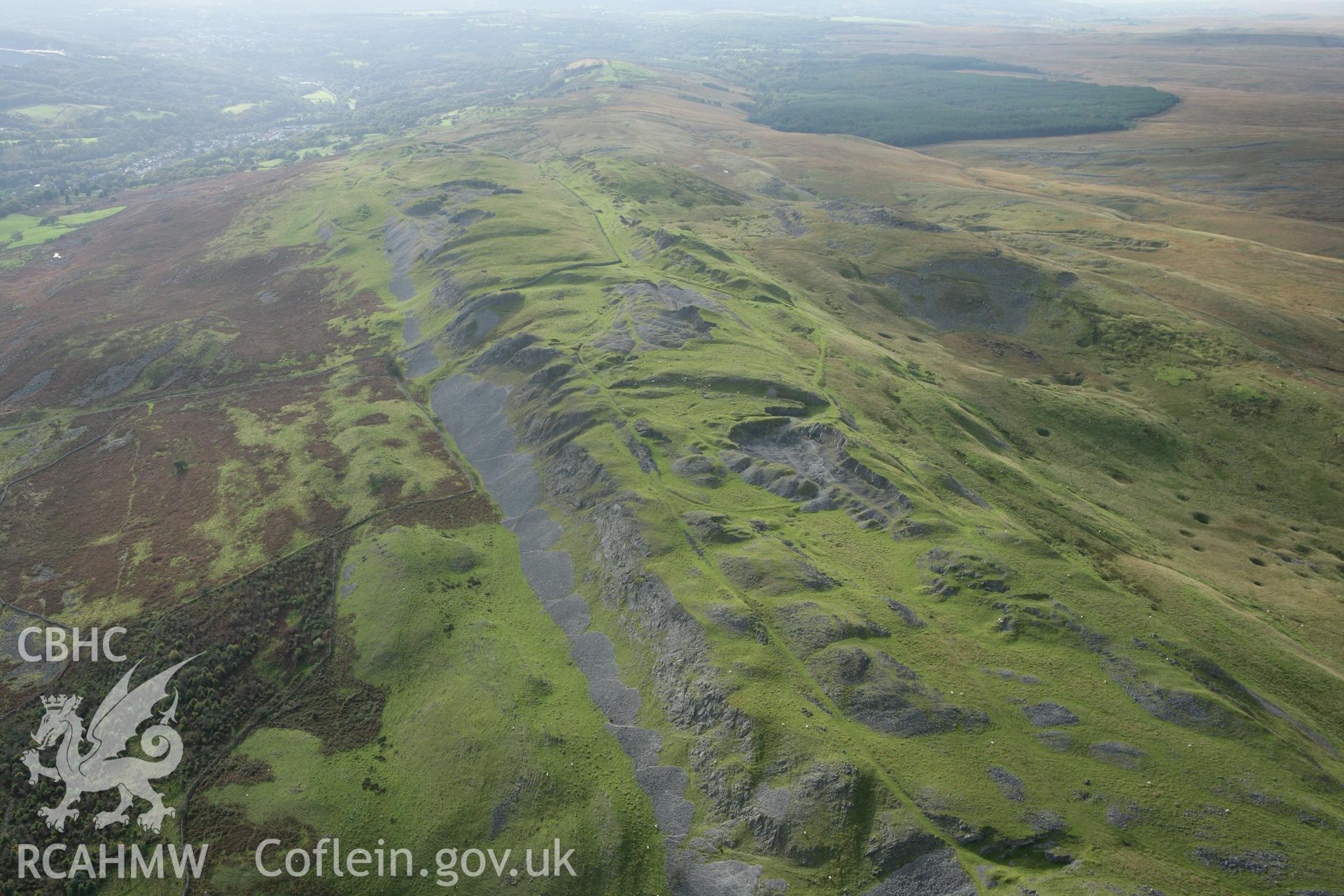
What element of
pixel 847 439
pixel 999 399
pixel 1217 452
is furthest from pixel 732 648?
pixel 1217 452

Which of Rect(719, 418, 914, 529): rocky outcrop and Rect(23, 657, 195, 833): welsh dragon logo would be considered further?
Rect(719, 418, 914, 529): rocky outcrop

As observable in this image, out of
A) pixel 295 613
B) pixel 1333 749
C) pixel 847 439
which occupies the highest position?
pixel 847 439

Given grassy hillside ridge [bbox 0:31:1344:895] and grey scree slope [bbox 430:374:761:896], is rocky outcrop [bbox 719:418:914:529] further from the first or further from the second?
grey scree slope [bbox 430:374:761:896]

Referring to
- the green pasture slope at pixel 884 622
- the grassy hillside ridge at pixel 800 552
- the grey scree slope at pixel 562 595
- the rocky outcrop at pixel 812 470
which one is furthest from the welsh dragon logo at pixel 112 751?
the rocky outcrop at pixel 812 470

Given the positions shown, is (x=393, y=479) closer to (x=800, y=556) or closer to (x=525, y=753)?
(x=525, y=753)

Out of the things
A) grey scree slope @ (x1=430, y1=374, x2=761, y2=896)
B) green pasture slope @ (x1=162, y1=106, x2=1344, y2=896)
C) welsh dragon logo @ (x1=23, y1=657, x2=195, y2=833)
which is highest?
green pasture slope @ (x1=162, y1=106, x2=1344, y2=896)

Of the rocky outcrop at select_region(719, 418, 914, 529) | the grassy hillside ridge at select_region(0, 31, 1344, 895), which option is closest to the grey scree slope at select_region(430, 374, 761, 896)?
the grassy hillside ridge at select_region(0, 31, 1344, 895)

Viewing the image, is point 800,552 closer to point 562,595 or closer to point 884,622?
point 884,622
